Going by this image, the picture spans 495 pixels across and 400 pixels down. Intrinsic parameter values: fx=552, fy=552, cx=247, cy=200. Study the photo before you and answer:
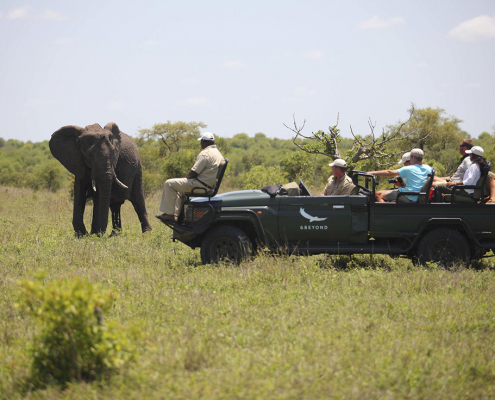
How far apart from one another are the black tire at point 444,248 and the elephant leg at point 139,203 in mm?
8063

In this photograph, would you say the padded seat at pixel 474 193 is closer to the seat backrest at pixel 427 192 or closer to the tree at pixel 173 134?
the seat backrest at pixel 427 192

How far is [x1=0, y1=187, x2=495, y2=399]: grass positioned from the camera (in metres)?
4.27

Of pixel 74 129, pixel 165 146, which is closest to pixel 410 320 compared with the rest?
pixel 74 129

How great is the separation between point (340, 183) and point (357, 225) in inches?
37.8

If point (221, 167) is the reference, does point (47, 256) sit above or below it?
below

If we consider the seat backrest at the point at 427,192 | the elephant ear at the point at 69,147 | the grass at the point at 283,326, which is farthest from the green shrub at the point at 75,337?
the elephant ear at the point at 69,147

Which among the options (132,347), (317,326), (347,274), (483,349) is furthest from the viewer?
(347,274)

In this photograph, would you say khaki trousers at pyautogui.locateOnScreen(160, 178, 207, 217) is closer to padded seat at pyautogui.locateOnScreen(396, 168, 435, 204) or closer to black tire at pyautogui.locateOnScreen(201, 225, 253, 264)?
A: black tire at pyautogui.locateOnScreen(201, 225, 253, 264)

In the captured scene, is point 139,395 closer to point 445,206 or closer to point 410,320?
point 410,320

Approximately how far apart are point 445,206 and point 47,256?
648 centimetres

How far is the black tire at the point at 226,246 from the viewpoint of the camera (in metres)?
8.34

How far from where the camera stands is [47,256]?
935 centimetres

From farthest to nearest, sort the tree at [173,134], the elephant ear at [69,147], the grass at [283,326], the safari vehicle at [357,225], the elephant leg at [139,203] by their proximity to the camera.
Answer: the tree at [173,134], the elephant leg at [139,203], the elephant ear at [69,147], the safari vehicle at [357,225], the grass at [283,326]

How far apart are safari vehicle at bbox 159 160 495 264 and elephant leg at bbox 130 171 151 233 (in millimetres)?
6288
